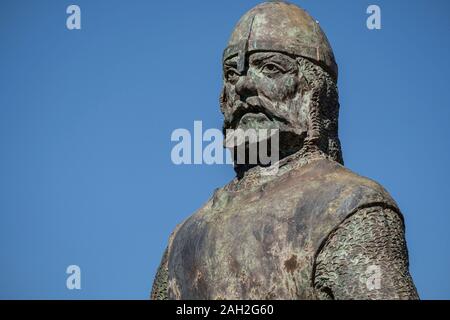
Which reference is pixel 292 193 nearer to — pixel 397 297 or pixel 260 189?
pixel 260 189

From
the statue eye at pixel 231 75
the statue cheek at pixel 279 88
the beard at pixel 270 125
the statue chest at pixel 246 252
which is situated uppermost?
the statue eye at pixel 231 75

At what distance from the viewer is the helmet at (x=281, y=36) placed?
1662 cm

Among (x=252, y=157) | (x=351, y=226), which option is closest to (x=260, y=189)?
(x=252, y=157)

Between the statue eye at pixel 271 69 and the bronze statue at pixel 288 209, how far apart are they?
0.01 meters

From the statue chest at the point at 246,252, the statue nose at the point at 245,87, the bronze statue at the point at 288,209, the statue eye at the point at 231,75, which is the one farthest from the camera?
the statue eye at the point at 231,75

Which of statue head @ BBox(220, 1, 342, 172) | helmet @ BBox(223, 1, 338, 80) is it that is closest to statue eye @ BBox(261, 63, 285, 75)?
statue head @ BBox(220, 1, 342, 172)

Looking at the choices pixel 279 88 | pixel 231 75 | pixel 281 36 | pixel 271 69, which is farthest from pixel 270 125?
pixel 281 36

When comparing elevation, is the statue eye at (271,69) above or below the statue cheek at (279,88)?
above

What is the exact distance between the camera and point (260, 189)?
16422 millimetres

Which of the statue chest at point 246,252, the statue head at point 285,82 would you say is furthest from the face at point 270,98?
the statue chest at point 246,252

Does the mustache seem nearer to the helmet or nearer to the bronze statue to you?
the bronze statue

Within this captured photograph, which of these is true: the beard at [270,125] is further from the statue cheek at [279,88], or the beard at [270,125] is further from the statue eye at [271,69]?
the statue eye at [271,69]

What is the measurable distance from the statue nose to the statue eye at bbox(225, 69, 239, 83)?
0.12m

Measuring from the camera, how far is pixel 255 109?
54.3ft
